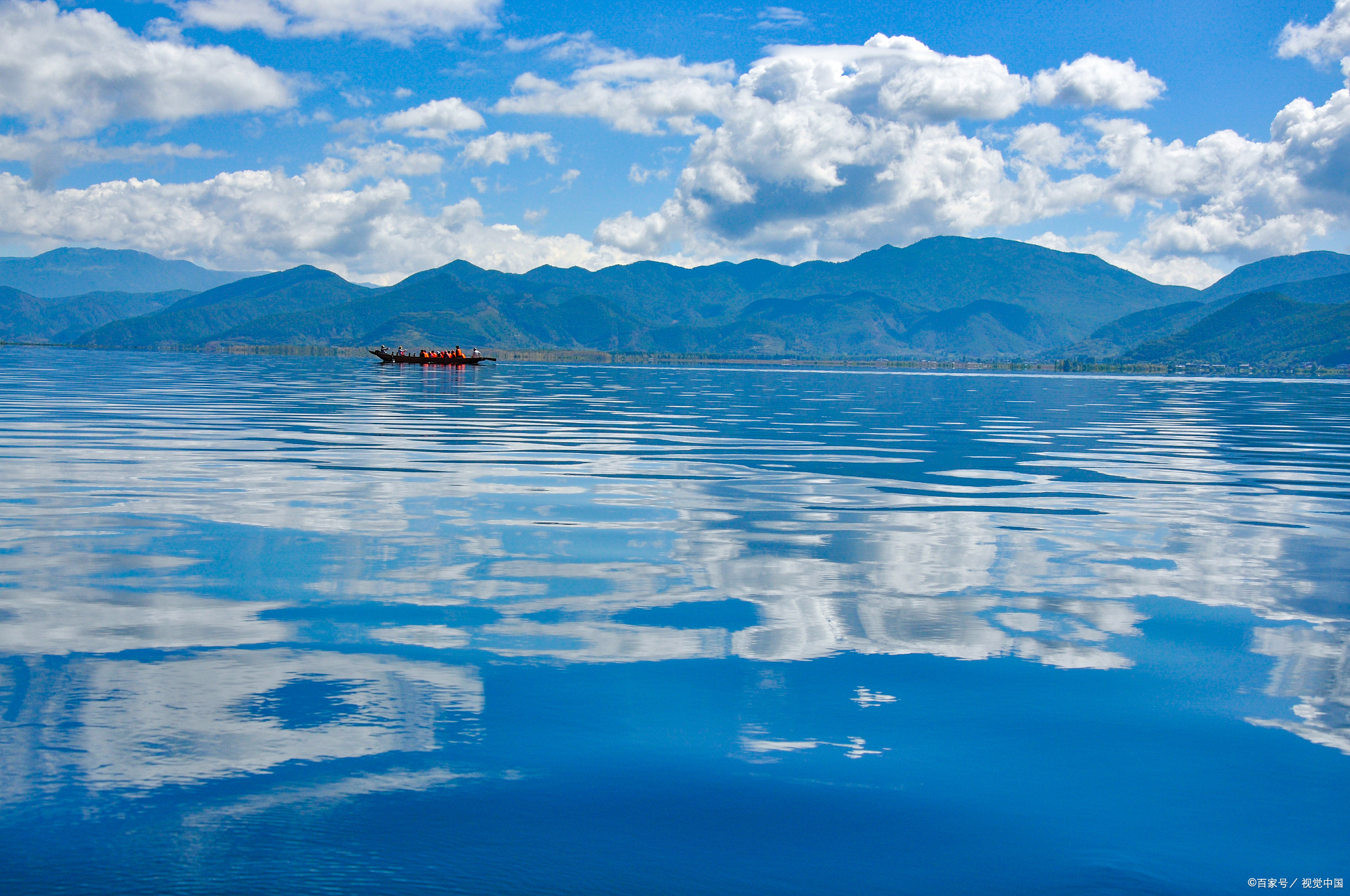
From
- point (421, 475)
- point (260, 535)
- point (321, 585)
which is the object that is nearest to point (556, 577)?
A: point (321, 585)

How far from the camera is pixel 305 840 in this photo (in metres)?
9.30

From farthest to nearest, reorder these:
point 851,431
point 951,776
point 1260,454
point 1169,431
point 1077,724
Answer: point 1169,431
point 851,431
point 1260,454
point 1077,724
point 951,776

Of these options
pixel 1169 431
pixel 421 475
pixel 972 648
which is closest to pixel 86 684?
pixel 972 648

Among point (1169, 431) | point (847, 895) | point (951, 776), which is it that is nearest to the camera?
point (847, 895)

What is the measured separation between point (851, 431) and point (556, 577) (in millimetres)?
40937

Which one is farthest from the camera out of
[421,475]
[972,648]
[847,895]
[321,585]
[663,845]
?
[421,475]

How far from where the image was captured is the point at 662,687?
13.7 m

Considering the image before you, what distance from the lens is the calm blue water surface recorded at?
937cm

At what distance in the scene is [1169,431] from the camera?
6303 centimetres

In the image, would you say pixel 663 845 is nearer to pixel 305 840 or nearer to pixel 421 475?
pixel 305 840

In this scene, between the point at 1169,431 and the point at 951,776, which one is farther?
the point at 1169,431

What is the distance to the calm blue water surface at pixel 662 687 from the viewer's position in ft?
30.7

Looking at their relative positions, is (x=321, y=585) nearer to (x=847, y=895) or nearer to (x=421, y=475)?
(x=847, y=895)

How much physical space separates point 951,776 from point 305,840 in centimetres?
639
